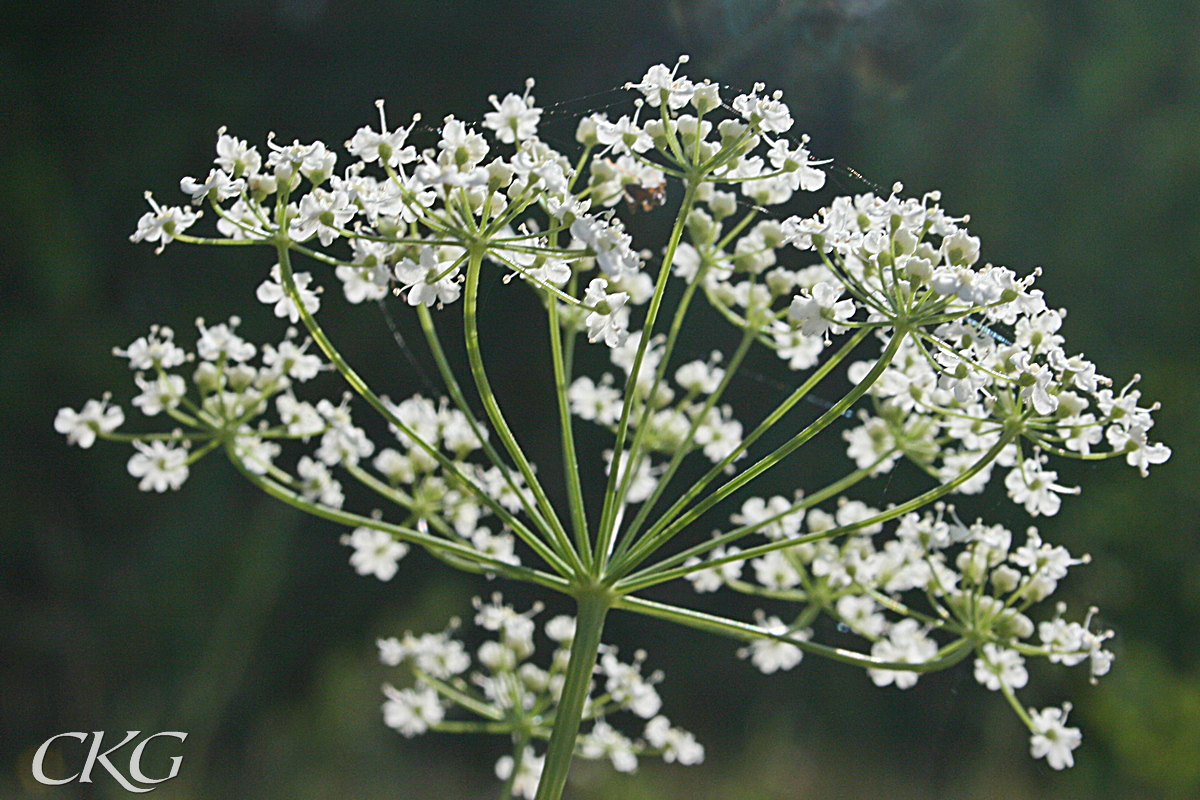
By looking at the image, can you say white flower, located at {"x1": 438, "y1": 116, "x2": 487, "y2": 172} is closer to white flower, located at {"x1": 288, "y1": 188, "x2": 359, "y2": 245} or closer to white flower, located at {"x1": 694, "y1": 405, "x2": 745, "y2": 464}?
white flower, located at {"x1": 288, "y1": 188, "x2": 359, "y2": 245}

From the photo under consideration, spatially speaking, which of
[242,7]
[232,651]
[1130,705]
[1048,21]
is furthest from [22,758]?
[1048,21]

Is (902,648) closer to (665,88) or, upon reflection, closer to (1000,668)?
→ (1000,668)

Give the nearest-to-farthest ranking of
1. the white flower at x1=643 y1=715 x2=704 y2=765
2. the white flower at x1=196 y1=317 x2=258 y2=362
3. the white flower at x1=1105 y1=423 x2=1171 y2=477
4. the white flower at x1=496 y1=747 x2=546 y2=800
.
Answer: the white flower at x1=1105 y1=423 x2=1171 y2=477 < the white flower at x1=196 y1=317 x2=258 y2=362 < the white flower at x1=496 y1=747 x2=546 y2=800 < the white flower at x1=643 y1=715 x2=704 y2=765

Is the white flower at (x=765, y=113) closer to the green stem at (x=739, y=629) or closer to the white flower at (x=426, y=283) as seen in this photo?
the white flower at (x=426, y=283)

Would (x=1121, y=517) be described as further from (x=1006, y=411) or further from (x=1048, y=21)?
(x=1006, y=411)

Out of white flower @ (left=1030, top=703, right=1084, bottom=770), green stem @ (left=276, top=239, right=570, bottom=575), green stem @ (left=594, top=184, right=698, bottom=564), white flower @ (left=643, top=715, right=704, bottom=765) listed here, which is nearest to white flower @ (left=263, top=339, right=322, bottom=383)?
green stem @ (left=276, top=239, right=570, bottom=575)

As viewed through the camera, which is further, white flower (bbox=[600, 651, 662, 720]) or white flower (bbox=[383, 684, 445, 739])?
white flower (bbox=[383, 684, 445, 739])
